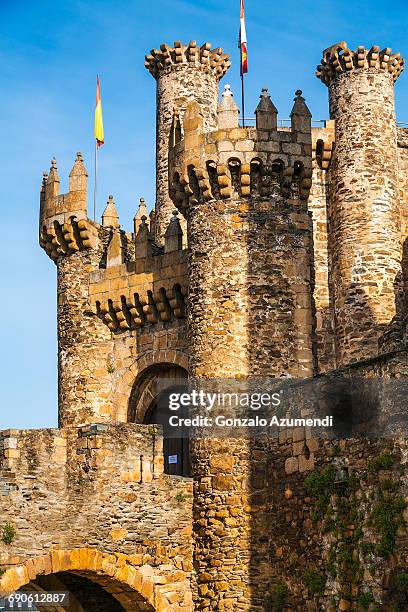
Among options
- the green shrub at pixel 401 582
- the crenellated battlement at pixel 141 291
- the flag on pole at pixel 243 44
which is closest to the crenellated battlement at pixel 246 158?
the crenellated battlement at pixel 141 291

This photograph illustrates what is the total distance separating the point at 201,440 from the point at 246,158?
5.26 meters

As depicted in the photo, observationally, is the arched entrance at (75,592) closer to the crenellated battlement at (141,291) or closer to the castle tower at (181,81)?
the crenellated battlement at (141,291)

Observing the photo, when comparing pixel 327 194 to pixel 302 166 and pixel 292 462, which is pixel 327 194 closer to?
pixel 302 166

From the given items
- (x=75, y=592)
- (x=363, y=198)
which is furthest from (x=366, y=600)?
(x=363, y=198)

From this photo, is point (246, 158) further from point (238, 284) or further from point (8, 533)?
point (8, 533)

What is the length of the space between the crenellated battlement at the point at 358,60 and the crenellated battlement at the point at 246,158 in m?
10.7

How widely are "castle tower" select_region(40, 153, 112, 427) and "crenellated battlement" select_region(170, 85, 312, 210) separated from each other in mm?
4283

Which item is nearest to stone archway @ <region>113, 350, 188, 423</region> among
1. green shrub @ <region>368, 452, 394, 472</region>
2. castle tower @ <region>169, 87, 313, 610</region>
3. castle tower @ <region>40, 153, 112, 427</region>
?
castle tower @ <region>40, 153, 112, 427</region>

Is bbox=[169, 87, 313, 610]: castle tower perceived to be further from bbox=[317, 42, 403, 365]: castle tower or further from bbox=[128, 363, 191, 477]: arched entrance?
bbox=[317, 42, 403, 365]: castle tower

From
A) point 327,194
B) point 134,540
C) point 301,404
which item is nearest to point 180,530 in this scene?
point 134,540

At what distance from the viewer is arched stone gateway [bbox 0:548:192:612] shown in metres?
21.9

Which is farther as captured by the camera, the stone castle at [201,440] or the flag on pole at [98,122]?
the flag on pole at [98,122]

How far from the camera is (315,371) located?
25.4m

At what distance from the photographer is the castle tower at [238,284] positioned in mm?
23797
